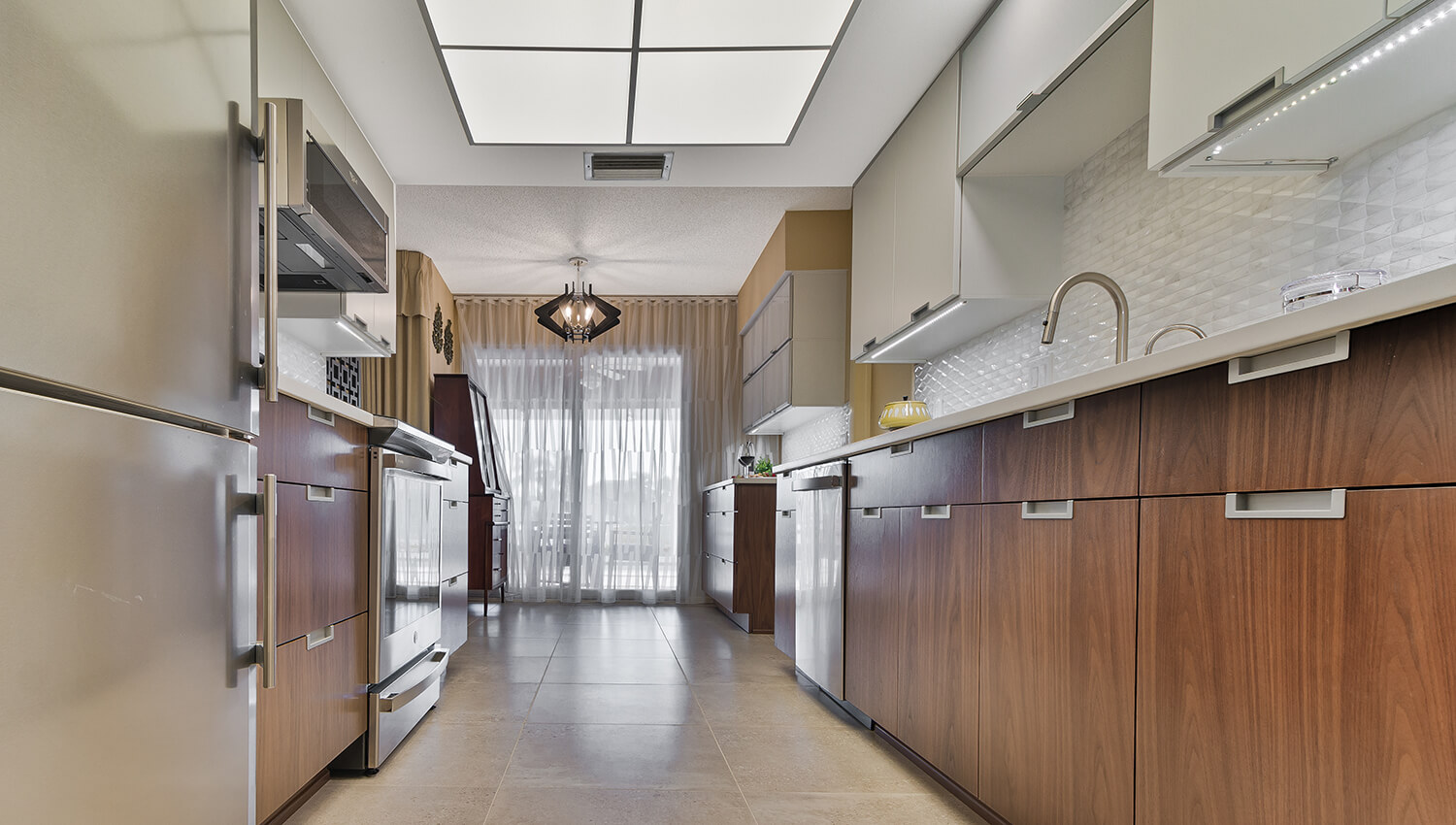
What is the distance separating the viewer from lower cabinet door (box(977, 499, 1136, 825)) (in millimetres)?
1330

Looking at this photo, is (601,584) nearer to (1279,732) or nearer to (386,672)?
(386,672)

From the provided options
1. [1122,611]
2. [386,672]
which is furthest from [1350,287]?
[386,672]

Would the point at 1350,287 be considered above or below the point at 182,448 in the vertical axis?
above

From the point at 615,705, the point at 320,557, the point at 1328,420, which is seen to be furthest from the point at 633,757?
the point at 1328,420

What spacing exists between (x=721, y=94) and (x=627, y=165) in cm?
80

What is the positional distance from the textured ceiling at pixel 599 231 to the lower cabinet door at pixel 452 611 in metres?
2.25

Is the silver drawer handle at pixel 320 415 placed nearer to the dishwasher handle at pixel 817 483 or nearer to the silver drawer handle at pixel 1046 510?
the silver drawer handle at pixel 1046 510

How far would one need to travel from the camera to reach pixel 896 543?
92.8 inches

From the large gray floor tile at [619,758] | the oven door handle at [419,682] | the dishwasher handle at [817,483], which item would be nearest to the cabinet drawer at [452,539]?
the oven door handle at [419,682]

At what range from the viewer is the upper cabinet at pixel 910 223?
2.86 metres

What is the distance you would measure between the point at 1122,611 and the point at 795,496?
2.32 meters

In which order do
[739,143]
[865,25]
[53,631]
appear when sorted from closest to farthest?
1. [53,631]
2. [865,25]
3. [739,143]

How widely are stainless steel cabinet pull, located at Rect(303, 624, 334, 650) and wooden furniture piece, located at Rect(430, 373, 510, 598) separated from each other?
3.63 m

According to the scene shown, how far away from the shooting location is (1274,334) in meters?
1.00
